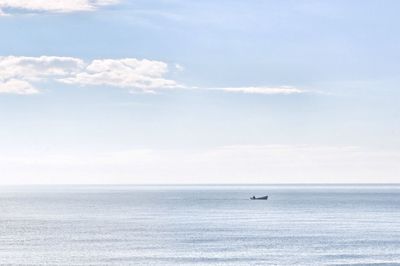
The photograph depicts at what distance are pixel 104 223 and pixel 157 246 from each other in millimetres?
62358

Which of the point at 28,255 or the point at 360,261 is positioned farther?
the point at 28,255

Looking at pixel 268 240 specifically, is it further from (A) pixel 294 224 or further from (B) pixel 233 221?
(B) pixel 233 221

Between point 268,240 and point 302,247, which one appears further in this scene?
point 268,240

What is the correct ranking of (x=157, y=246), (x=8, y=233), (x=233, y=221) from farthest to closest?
(x=233, y=221)
(x=8, y=233)
(x=157, y=246)

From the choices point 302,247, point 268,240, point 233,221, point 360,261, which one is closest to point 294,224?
point 233,221

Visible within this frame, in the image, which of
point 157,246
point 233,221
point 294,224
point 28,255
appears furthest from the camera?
point 233,221

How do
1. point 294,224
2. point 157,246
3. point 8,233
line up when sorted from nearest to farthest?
point 157,246 → point 8,233 → point 294,224

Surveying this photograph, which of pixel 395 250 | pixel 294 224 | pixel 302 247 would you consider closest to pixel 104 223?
pixel 294 224

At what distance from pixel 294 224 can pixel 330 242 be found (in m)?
45.9

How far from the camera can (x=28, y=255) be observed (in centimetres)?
11681

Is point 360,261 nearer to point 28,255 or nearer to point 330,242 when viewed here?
point 330,242

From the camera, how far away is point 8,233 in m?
156

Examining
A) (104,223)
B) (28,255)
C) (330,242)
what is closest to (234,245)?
(330,242)

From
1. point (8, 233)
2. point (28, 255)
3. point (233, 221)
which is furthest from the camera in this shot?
point (233, 221)
